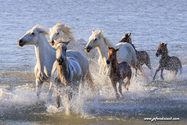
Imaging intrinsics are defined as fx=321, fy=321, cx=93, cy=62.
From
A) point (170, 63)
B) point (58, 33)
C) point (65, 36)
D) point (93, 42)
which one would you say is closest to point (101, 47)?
point (93, 42)

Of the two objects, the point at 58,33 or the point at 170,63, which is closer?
the point at 58,33

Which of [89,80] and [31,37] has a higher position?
[31,37]

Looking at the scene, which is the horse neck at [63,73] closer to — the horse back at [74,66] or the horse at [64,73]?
the horse at [64,73]

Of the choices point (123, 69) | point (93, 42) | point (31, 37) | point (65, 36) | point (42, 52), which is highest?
point (31, 37)

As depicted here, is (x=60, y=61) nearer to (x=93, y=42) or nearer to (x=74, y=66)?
(x=74, y=66)

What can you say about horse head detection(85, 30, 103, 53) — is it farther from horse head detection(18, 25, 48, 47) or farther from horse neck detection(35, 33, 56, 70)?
horse head detection(18, 25, 48, 47)

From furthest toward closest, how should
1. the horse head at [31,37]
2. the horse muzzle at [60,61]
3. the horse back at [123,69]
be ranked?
the horse back at [123,69]
the horse head at [31,37]
the horse muzzle at [60,61]

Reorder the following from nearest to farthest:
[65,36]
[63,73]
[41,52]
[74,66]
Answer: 1. [63,73]
2. [74,66]
3. [41,52]
4. [65,36]

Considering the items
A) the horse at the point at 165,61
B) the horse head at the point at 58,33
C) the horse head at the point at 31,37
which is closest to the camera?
the horse head at the point at 31,37

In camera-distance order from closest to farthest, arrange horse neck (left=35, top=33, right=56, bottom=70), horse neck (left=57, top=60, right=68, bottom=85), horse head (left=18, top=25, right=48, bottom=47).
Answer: horse neck (left=57, top=60, right=68, bottom=85) → horse head (left=18, top=25, right=48, bottom=47) → horse neck (left=35, top=33, right=56, bottom=70)

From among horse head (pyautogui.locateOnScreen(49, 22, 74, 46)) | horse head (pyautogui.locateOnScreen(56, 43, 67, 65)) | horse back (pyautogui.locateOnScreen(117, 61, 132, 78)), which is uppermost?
horse head (pyautogui.locateOnScreen(49, 22, 74, 46))

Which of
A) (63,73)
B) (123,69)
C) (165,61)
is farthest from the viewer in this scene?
(165,61)

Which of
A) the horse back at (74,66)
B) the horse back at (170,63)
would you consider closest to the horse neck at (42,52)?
the horse back at (74,66)

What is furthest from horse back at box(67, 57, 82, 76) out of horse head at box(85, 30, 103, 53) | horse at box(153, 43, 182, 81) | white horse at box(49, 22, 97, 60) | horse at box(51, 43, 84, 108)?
horse at box(153, 43, 182, 81)
